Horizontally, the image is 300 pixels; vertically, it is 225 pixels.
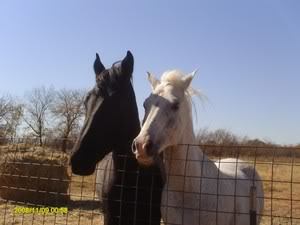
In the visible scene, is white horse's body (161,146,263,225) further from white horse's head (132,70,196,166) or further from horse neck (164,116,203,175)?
white horse's head (132,70,196,166)

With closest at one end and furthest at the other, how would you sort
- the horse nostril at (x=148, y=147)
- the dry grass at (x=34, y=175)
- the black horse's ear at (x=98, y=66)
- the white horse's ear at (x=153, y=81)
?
the horse nostril at (x=148, y=147) → the white horse's ear at (x=153, y=81) → the black horse's ear at (x=98, y=66) → the dry grass at (x=34, y=175)

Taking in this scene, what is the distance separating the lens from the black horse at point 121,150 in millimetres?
4066

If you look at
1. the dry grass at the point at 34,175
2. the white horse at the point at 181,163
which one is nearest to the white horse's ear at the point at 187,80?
the white horse at the point at 181,163

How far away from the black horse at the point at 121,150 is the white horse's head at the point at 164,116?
14.0 inches

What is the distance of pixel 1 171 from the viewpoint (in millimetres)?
11031

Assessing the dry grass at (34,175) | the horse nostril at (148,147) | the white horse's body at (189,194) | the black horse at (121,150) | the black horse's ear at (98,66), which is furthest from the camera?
the dry grass at (34,175)

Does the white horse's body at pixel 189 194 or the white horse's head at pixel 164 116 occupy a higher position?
the white horse's head at pixel 164 116

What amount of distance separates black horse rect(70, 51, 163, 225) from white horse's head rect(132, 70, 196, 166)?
0.35 m

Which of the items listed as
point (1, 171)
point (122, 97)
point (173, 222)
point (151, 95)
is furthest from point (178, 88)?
point (1, 171)

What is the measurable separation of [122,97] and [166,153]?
0.74 m

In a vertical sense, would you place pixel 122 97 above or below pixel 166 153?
above

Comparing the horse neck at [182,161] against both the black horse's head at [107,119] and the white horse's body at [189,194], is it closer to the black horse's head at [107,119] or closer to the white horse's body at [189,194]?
the white horse's body at [189,194]

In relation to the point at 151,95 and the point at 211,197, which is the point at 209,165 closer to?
the point at 211,197

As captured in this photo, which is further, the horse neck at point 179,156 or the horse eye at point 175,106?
the horse neck at point 179,156
